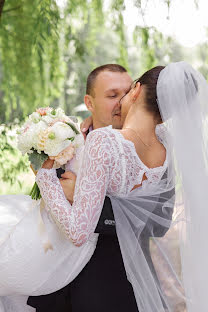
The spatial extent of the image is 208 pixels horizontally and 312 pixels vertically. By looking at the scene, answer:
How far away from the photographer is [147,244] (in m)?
2.14

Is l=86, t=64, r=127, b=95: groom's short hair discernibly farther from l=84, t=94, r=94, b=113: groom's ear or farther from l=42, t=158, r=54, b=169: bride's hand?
l=42, t=158, r=54, b=169: bride's hand

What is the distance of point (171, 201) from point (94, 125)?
5.60 ft

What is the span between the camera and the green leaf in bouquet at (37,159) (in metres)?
2.15

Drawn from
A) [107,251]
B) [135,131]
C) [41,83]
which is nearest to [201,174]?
[135,131]

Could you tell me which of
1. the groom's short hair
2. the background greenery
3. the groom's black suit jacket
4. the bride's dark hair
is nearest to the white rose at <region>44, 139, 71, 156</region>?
the groom's black suit jacket

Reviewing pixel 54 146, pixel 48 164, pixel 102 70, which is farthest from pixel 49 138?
pixel 102 70

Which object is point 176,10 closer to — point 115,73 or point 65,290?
point 115,73

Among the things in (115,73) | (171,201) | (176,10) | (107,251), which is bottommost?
(107,251)

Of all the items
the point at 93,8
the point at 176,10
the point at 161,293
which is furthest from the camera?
the point at 93,8

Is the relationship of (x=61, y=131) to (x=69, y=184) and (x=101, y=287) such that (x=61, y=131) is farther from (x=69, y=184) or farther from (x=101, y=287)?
(x=101, y=287)

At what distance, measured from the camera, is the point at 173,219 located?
2.17 m

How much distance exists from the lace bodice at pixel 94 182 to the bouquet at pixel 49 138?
0.12 meters

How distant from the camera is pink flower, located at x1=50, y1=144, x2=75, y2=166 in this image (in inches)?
85.3

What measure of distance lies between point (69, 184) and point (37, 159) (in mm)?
187
